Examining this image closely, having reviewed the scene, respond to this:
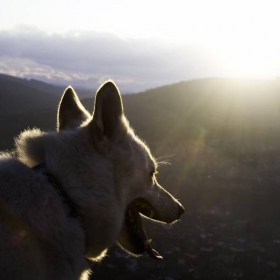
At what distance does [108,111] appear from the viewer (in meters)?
3.25

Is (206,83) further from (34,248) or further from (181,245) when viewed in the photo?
(34,248)

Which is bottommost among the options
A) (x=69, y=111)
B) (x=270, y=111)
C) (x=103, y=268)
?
(x=103, y=268)

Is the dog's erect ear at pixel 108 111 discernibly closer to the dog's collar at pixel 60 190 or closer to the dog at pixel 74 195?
the dog at pixel 74 195

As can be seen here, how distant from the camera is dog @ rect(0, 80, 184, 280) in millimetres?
2715

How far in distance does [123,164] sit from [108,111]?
46 cm

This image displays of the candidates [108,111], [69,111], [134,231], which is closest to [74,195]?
[108,111]

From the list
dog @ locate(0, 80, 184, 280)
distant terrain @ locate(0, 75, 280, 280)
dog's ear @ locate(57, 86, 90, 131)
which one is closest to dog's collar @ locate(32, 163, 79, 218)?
dog @ locate(0, 80, 184, 280)

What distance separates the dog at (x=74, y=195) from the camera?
8.91ft

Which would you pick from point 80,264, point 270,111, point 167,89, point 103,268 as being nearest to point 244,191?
point 103,268

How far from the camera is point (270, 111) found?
64.3 feet

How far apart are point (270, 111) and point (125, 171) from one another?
17393 millimetres

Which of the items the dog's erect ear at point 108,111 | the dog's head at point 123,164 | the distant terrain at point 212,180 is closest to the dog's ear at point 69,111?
the dog's head at point 123,164

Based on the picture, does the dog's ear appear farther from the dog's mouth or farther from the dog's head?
the dog's mouth

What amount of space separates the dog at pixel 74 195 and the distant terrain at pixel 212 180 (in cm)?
169
